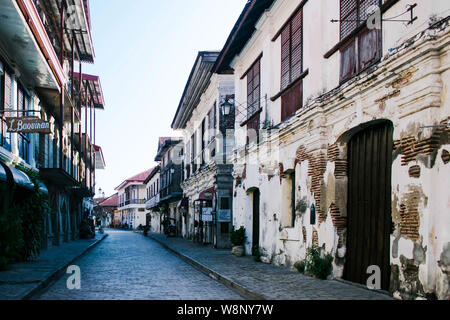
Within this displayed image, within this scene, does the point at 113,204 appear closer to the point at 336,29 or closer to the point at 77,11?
the point at 77,11

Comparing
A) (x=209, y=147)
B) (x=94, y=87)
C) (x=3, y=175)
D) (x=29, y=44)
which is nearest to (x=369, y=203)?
(x=3, y=175)

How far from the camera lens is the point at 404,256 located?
726 centimetres

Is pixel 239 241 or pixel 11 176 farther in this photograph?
pixel 239 241

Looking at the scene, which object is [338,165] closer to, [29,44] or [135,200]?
[29,44]

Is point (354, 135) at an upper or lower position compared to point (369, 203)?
upper

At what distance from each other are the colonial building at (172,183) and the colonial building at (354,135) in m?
21.9

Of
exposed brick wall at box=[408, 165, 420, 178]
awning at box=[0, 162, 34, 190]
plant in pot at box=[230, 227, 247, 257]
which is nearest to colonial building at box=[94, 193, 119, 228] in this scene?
plant in pot at box=[230, 227, 247, 257]

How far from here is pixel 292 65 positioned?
12.5m

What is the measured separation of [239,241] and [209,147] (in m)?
7.59

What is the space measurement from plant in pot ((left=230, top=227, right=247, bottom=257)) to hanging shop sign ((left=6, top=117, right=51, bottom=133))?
710 cm

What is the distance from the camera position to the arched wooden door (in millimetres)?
8242

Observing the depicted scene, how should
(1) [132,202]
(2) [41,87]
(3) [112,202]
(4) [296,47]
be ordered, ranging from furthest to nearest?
(3) [112,202], (1) [132,202], (2) [41,87], (4) [296,47]

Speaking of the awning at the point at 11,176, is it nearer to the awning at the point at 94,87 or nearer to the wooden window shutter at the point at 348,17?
the wooden window shutter at the point at 348,17
